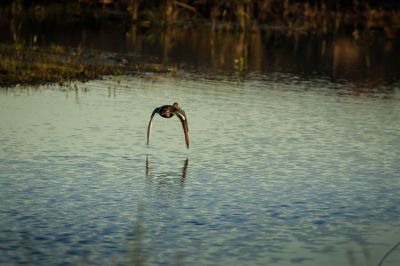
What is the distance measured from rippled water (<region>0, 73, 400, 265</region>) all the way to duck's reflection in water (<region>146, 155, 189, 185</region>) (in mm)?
40

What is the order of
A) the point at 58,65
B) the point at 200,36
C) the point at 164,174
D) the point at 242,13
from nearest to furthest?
the point at 164,174 → the point at 58,65 → the point at 200,36 → the point at 242,13

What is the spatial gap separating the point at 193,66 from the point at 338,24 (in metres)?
27.3

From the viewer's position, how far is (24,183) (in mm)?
17781

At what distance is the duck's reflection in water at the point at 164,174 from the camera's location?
18766 millimetres

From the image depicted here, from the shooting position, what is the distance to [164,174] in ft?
63.5

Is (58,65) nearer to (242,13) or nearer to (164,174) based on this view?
(164,174)

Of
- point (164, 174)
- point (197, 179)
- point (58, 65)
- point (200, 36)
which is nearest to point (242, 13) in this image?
point (200, 36)

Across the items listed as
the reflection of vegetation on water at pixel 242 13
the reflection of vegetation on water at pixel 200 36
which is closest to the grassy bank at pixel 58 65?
the reflection of vegetation on water at pixel 200 36

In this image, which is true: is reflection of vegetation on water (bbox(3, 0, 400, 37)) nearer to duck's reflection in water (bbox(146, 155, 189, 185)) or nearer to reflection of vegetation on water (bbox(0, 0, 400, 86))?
reflection of vegetation on water (bbox(0, 0, 400, 86))

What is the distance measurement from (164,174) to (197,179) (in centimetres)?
75

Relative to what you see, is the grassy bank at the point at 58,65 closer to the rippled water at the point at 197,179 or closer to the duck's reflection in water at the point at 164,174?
the rippled water at the point at 197,179

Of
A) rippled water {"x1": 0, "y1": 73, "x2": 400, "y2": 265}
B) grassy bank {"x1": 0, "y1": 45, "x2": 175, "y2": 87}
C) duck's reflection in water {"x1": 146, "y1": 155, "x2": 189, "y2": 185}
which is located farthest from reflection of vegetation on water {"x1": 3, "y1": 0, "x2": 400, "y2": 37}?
duck's reflection in water {"x1": 146, "y1": 155, "x2": 189, "y2": 185}

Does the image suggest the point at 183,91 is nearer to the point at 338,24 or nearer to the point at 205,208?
the point at 205,208

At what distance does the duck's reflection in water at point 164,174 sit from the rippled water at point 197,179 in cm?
4
